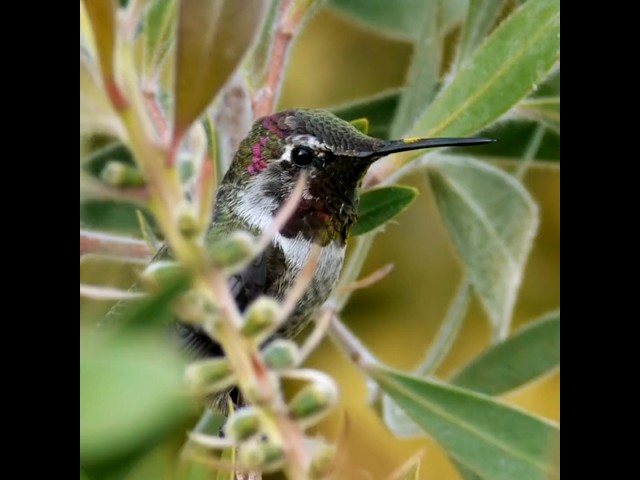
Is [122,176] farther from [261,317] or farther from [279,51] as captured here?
[279,51]

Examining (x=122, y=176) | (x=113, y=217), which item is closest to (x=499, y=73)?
(x=113, y=217)

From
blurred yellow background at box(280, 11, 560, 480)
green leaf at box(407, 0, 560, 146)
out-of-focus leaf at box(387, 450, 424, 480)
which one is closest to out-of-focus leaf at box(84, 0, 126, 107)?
out-of-focus leaf at box(387, 450, 424, 480)

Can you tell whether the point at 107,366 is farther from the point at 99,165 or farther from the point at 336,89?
the point at 336,89

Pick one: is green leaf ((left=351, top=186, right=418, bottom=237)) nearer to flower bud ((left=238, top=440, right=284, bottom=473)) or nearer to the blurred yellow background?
flower bud ((left=238, top=440, right=284, bottom=473))

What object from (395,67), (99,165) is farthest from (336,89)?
(99,165)

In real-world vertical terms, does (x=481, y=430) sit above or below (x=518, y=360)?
above

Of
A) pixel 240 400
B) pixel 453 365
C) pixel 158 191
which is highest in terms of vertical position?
pixel 158 191
